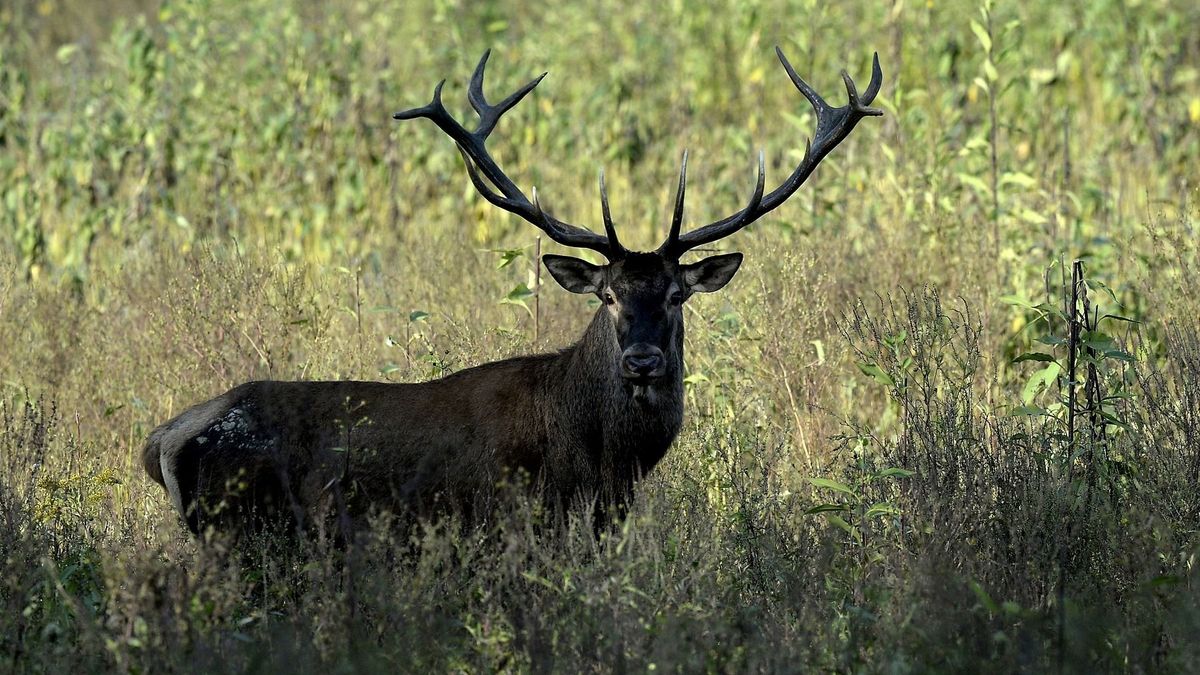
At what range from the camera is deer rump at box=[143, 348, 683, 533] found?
582 centimetres

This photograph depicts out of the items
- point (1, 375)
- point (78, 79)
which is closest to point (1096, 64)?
point (78, 79)

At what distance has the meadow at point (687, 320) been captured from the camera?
4621 mm

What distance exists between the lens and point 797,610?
4.94 m

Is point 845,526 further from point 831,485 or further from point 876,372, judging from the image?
point 876,372

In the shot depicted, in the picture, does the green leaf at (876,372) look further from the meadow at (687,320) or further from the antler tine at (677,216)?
the antler tine at (677,216)

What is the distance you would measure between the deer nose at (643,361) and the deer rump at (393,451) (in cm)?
26

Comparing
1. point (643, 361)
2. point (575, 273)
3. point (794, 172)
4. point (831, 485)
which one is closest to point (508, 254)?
point (575, 273)

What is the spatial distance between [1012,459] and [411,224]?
5.85 m

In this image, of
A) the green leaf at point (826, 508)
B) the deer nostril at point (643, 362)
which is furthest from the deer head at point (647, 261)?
the green leaf at point (826, 508)

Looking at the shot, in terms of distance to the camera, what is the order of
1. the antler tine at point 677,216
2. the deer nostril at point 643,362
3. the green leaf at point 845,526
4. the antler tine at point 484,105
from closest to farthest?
1. the green leaf at point 845,526
2. the deer nostril at point 643,362
3. the antler tine at point 677,216
4. the antler tine at point 484,105

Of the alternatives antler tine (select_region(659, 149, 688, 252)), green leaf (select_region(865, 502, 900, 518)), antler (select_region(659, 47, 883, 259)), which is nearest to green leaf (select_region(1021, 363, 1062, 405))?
green leaf (select_region(865, 502, 900, 518))

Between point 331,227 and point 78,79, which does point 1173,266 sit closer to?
point 331,227

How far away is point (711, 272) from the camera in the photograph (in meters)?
6.30

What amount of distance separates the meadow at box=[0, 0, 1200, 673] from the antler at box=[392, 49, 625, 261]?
3.15 ft
